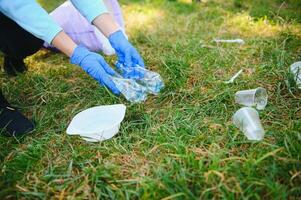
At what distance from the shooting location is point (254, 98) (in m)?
2.12

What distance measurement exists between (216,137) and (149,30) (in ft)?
6.76

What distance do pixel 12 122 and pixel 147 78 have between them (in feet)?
3.09

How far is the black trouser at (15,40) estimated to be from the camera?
2568mm

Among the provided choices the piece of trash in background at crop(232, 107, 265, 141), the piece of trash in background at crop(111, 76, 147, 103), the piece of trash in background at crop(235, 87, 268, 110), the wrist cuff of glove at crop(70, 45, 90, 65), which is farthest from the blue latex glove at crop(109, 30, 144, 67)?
the piece of trash in background at crop(232, 107, 265, 141)

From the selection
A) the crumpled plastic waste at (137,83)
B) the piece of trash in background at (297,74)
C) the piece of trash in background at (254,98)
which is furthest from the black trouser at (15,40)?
the piece of trash in background at (297,74)

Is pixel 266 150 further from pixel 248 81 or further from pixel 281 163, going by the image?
pixel 248 81

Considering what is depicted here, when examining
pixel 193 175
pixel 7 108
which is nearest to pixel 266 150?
pixel 193 175

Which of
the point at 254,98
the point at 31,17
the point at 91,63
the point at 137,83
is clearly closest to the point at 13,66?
the point at 31,17

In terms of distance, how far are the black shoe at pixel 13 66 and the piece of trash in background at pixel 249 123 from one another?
76.8 inches

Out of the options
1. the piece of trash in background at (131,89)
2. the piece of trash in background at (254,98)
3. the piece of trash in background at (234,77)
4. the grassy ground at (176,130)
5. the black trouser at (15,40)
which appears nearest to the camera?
the grassy ground at (176,130)

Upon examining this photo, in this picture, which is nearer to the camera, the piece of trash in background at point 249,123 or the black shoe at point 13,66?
the piece of trash in background at point 249,123

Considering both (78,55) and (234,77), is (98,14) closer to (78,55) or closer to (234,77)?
(78,55)

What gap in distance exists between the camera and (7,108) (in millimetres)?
2260

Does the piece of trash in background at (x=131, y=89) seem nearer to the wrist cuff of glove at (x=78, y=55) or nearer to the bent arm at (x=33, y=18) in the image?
the wrist cuff of glove at (x=78, y=55)
